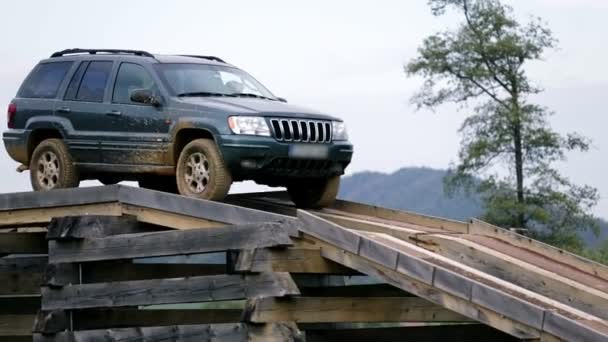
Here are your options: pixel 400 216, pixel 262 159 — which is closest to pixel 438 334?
pixel 400 216

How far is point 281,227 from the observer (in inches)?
559

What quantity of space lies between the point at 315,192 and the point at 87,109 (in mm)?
2527

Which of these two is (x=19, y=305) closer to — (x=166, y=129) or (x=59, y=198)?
(x=59, y=198)

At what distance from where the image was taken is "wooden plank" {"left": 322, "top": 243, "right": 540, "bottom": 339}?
1290cm

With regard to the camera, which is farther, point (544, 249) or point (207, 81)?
point (207, 81)

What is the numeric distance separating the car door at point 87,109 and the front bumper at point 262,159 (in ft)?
5.77

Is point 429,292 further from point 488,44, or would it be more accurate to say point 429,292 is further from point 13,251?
point 488,44

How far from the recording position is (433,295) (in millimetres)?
13461

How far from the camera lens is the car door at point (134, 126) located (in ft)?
52.9

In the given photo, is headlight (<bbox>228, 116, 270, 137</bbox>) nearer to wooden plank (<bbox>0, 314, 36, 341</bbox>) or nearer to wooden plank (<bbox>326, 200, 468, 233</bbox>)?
wooden plank (<bbox>326, 200, 468, 233</bbox>)

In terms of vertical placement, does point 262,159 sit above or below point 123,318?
above

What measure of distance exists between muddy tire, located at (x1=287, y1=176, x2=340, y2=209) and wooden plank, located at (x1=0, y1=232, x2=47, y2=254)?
112 inches

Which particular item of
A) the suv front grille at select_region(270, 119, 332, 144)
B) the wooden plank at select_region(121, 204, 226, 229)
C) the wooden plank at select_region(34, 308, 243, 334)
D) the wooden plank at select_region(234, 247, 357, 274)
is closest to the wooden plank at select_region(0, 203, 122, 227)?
the wooden plank at select_region(121, 204, 226, 229)

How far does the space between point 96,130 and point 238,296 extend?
322cm
